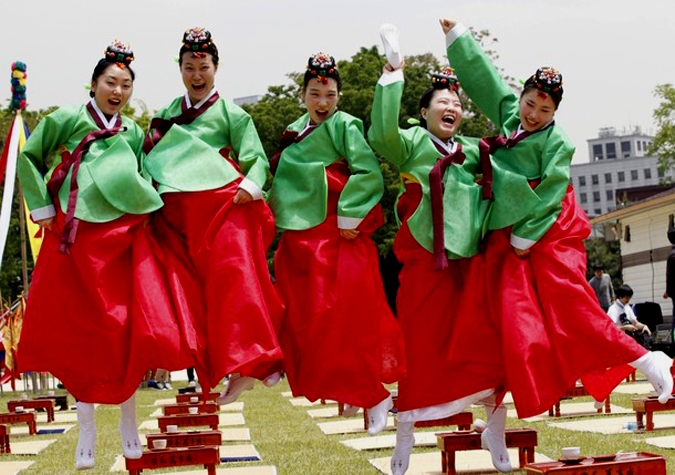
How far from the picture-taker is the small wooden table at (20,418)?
432 inches

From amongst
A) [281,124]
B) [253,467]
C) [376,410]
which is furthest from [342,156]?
[281,124]

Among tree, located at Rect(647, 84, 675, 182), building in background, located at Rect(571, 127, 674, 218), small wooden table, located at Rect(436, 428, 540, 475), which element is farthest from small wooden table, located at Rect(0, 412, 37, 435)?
building in background, located at Rect(571, 127, 674, 218)

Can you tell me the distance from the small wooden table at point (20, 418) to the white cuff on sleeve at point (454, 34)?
6398 mm

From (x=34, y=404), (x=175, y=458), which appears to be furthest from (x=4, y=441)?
(x=175, y=458)

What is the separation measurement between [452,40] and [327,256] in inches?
59.6

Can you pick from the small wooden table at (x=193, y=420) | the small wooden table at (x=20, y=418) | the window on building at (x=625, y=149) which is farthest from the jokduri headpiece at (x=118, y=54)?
the window on building at (x=625, y=149)

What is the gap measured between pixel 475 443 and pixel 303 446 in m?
2.47

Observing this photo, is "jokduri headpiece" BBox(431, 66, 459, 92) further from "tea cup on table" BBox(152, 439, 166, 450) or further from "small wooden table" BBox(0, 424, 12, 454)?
"small wooden table" BBox(0, 424, 12, 454)

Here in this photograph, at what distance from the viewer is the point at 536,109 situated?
631 cm

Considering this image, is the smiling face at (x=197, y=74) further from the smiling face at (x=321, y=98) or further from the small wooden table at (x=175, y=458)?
the small wooden table at (x=175, y=458)

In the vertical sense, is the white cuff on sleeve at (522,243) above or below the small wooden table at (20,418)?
above

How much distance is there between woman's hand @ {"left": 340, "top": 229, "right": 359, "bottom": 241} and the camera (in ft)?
20.9

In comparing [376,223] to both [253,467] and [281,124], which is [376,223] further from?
[281,124]

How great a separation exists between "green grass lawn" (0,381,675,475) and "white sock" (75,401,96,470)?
55.0 inches
